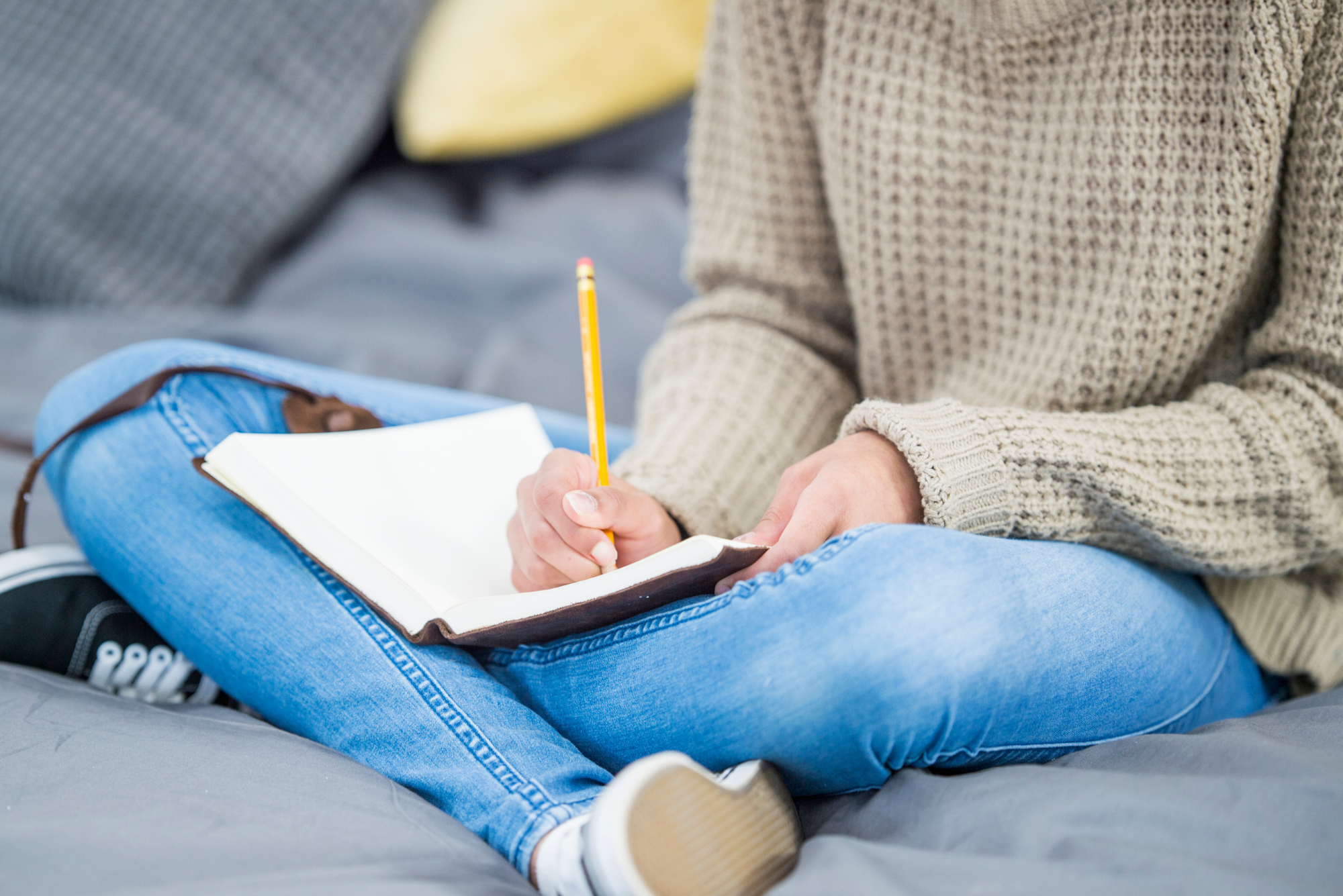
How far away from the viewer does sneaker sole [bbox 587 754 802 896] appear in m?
0.38

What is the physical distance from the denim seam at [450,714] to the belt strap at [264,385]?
0.13 meters

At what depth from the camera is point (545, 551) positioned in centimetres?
53

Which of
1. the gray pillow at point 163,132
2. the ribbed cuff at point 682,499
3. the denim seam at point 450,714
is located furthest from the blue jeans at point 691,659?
the gray pillow at point 163,132

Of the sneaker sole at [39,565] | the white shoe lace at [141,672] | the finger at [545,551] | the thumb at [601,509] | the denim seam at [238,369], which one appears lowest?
the white shoe lace at [141,672]

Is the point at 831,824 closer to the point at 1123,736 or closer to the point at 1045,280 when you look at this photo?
the point at 1123,736

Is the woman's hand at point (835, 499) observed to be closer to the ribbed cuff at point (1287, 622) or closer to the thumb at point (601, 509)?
the thumb at point (601, 509)

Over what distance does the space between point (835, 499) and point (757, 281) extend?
318 millimetres

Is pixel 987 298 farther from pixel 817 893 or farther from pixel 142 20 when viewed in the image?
pixel 142 20

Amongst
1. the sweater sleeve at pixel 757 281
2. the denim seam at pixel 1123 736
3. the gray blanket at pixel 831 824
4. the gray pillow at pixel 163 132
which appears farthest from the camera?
the gray pillow at pixel 163 132

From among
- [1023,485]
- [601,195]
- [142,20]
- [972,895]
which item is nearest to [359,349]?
[601,195]

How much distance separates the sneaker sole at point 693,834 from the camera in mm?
379

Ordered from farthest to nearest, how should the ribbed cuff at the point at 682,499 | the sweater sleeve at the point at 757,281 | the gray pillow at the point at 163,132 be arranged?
the gray pillow at the point at 163,132
the sweater sleeve at the point at 757,281
the ribbed cuff at the point at 682,499

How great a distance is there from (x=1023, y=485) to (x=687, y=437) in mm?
253

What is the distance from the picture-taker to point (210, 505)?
23.7 inches
